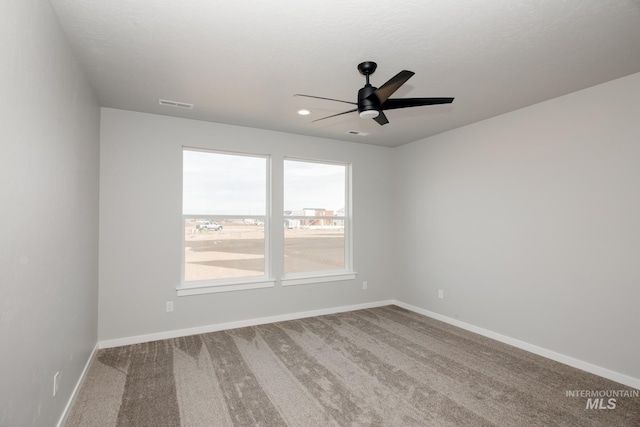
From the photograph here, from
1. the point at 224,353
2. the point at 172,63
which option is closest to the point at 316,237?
the point at 224,353

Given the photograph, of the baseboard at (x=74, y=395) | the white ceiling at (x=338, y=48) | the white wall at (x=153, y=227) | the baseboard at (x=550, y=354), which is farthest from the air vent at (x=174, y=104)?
the baseboard at (x=550, y=354)

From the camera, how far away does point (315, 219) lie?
16.9ft

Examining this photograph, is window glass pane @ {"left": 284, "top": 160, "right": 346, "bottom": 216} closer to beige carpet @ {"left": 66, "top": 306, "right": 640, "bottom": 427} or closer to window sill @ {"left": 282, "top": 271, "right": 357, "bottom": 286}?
window sill @ {"left": 282, "top": 271, "right": 357, "bottom": 286}

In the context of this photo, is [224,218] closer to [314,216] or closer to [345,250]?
[314,216]

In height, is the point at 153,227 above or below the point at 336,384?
above

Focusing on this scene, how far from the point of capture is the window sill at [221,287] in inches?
159

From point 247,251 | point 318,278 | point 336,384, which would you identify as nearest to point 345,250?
point 318,278

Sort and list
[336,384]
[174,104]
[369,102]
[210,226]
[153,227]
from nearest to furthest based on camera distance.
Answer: [369,102] → [336,384] → [174,104] → [153,227] → [210,226]

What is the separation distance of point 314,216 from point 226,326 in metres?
2.02

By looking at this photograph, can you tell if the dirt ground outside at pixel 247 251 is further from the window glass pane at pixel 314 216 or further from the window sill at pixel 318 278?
the window sill at pixel 318 278

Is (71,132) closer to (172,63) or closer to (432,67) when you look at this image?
(172,63)

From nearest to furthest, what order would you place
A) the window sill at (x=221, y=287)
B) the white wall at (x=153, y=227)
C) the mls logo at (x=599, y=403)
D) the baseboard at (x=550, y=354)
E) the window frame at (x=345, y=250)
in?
the mls logo at (x=599, y=403) → the baseboard at (x=550, y=354) → the white wall at (x=153, y=227) → the window sill at (x=221, y=287) → the window frame at (x=345, y=250)

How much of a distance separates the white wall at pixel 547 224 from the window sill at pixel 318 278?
3.94 ft

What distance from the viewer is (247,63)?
8.75 ft
